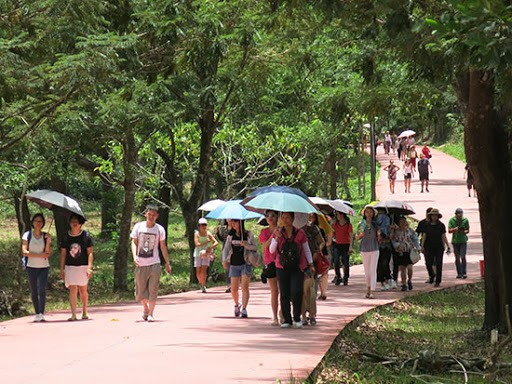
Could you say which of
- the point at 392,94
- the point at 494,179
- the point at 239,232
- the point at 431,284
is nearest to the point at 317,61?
the point at 392,94

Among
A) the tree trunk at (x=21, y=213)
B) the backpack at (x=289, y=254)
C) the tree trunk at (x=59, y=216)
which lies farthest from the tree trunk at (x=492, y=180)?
the tree trunk at (x=59, y=216)

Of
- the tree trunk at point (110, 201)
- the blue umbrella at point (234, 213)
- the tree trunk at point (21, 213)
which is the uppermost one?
the tree trunk at point (110, 201)

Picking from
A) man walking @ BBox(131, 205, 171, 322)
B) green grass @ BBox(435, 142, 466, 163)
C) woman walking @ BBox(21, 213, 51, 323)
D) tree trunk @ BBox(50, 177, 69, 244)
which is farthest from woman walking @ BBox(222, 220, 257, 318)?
green grass @ BBox(435, 142, 466, 163)

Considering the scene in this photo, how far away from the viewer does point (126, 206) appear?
2753 centimetres

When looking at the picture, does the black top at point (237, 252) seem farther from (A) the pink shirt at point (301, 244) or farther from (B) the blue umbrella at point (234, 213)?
(A) the pink shirt at point (301, 244)

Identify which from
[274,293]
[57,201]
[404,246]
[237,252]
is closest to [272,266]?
Result: [274,293]

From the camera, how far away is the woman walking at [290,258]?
15.5m

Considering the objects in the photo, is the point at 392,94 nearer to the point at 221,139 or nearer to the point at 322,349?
the point at 221,139

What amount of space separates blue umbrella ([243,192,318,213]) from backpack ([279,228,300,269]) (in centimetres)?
43

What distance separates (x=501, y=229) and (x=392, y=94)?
9.21 meters

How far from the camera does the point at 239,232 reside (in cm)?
1788

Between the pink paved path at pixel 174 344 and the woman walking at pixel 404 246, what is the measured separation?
1.09 metres

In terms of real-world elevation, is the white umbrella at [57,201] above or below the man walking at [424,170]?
below

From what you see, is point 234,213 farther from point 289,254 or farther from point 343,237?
point 343,237
